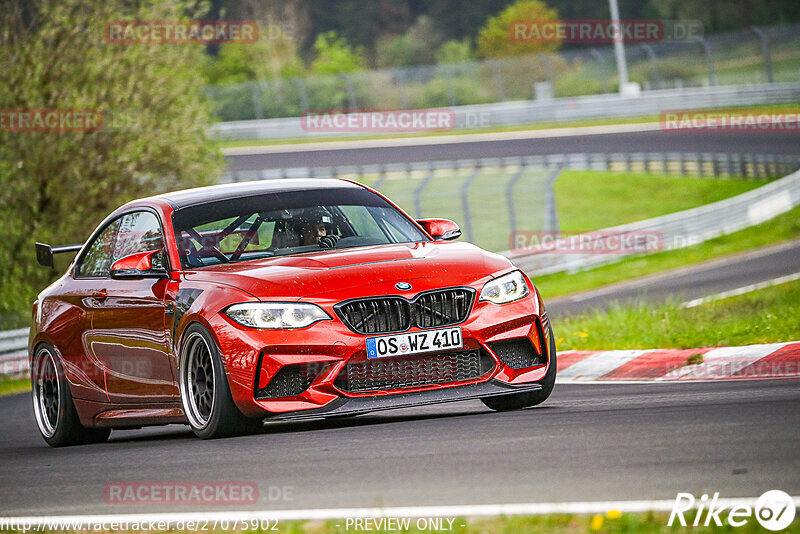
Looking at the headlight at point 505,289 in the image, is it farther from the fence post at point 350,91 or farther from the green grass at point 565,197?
the fence post at point 350,91

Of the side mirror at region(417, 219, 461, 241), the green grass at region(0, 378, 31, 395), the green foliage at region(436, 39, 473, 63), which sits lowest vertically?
the green grass at region(0, 378, 31, 395)

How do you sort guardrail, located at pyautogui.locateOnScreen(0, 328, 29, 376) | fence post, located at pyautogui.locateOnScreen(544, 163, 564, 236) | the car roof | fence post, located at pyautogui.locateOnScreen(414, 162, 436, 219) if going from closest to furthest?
the car roof
guardrail, located at pyautogui.locateOnScreen(0, 328, 29, 376)
fence post, located at pyautogui.locateOnScreen(414, 162, 436, 219)
fence post, located at pyautogui.locateOnScreen(544, 163, 564, 236)

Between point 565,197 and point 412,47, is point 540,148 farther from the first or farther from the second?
point 412,47

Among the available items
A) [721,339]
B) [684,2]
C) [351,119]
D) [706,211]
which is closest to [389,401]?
[721,339]

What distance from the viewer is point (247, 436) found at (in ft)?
25.1

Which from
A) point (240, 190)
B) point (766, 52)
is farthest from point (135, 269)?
point (766, 52)

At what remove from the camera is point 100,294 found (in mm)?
8836

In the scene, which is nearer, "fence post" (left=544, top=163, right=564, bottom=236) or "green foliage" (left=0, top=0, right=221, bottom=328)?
"green foliage" (left=0, top=0, right=221, bottom=328)

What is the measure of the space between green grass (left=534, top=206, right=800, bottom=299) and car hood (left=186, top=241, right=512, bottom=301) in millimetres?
16716

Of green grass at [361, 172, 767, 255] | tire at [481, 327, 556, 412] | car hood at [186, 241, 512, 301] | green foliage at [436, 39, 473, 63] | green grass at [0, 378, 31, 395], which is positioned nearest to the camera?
car hood at [186, 241, 512, 301]

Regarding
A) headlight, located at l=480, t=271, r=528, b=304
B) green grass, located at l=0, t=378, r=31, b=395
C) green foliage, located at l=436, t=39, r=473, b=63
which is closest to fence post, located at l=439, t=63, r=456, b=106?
green foliage, located at l=436, t=39, r=473, b=63

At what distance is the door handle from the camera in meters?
8.76

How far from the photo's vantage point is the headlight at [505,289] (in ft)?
25.0

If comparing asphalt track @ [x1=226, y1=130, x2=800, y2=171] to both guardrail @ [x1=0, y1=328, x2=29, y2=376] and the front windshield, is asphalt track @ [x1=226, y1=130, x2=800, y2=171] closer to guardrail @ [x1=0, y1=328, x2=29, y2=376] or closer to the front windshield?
guardrail @ [x1=0, y1=328, x2=29, y2=376]
